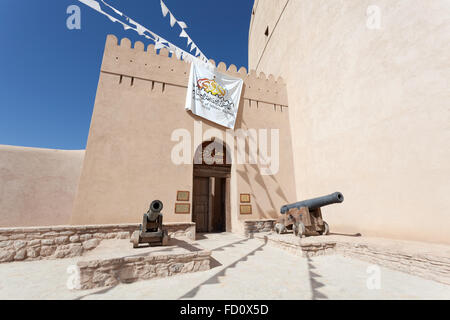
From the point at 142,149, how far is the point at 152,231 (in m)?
3.40

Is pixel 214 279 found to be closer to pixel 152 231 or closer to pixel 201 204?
pixel 152 231

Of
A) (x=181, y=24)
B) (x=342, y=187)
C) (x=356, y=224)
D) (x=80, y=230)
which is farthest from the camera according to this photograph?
(x=181, y=24)

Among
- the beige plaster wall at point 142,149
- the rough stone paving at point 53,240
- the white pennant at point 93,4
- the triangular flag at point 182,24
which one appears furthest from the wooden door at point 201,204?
the white pennant at point 93,4

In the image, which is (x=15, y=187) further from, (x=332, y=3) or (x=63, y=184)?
(x=332, y=3)

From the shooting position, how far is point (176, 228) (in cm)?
648

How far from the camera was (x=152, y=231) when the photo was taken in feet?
15.0

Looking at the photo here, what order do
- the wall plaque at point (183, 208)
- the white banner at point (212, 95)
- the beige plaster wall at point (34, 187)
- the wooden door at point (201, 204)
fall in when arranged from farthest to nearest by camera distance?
the wooden door at point (201, 204)
the white banner at point (212, 95)
the beige plaster wall at point (34, 187)
the wall plaque at point (183, 208)

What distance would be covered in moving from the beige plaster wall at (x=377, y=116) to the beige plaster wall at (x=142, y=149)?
2186mm

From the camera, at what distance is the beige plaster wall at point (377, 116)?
452cm

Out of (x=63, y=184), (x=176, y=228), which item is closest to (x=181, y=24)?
(x=176, y=228)

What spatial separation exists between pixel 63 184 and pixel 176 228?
586 centimetres

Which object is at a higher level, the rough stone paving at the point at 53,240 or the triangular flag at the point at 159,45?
the triangular flag at the point at 159,45

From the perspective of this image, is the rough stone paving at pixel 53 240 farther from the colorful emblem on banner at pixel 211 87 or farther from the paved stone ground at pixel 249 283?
the colorful emblem on banner at pixel 211 87

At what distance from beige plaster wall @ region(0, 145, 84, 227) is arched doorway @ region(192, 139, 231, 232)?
5318mm
